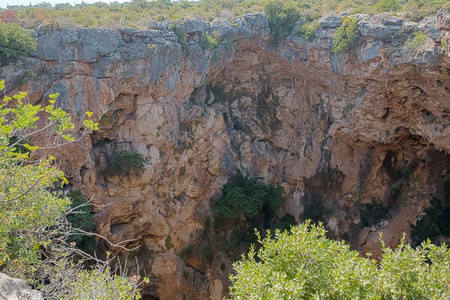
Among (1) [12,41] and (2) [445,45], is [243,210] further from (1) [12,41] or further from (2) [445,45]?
(1) [12,41]

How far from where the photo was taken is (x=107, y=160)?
1527 cm

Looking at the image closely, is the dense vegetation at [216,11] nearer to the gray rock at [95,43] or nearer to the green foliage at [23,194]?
the gray rock at [95,43]

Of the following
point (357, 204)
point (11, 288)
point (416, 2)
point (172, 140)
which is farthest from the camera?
point (357, 204)

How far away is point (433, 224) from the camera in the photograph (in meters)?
16.5

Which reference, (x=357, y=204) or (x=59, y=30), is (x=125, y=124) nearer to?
(x=59, y=30)

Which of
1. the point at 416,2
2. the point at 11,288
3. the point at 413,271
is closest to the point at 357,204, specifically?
the point at 416,2

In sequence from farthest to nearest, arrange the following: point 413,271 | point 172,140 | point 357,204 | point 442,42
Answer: point 357,204 → point 172,140 → point 442,42 → point 413,271

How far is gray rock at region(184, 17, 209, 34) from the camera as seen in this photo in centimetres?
1571

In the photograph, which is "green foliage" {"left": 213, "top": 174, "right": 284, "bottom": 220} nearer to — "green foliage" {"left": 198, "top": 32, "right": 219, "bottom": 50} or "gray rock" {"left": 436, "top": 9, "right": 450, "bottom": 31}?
"green foliage" {"left": 198, "top": 32, "right": 219, "bottom": 50}

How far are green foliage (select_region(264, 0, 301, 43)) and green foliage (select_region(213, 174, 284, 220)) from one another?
646 cm

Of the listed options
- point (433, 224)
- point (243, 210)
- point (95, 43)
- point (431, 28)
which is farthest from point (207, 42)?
point (433, 224)

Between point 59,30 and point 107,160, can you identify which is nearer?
point 59,30

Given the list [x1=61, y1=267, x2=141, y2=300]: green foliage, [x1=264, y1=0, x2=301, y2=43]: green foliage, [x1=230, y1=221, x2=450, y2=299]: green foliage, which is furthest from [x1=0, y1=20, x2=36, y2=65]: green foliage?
[x1=230, y1=221, x2=450, y2=299]: green foliage

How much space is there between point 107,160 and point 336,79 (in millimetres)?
9722
